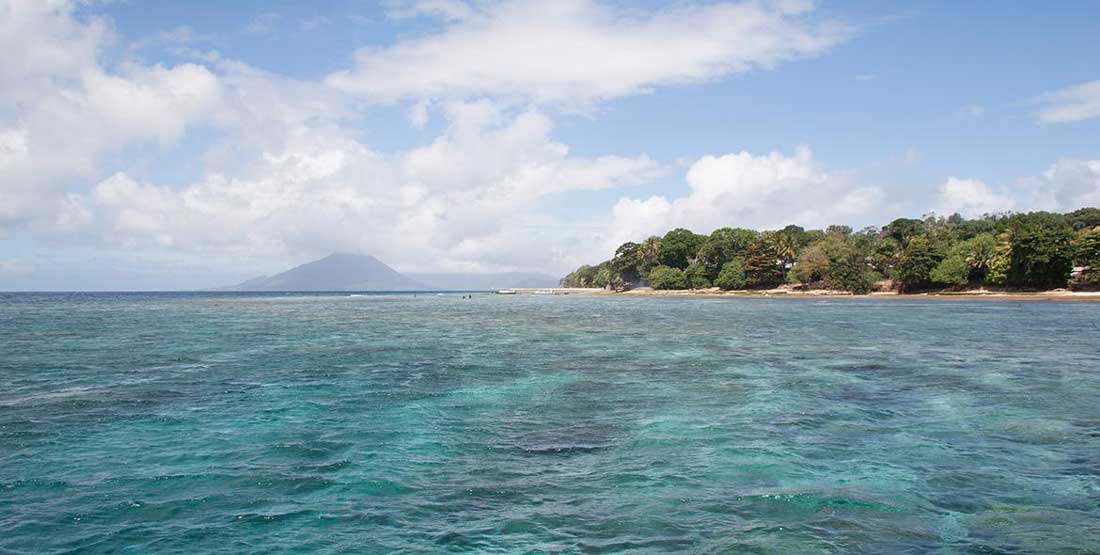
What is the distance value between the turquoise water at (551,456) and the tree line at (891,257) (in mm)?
75441

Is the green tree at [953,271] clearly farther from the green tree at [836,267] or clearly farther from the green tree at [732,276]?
the green tree at [732,276]

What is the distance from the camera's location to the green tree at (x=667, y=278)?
520 feet

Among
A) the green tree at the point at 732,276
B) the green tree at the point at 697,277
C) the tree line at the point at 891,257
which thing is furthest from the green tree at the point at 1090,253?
the green tree at the point at 697,277

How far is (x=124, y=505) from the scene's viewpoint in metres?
9.89

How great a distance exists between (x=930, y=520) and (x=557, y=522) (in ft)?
17.8

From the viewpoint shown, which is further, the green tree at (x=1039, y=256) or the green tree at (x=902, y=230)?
the green tree at (x=902, y=230)

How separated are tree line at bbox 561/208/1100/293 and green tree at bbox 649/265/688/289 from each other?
252 mm

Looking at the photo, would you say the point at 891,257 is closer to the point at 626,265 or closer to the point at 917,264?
the point at 917,264

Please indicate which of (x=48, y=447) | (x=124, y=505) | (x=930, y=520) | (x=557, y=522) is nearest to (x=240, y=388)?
(x=48, y=447)

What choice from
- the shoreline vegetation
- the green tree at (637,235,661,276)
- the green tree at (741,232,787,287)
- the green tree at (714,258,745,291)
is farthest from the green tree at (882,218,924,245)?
the green tree at (637,235,661,276)

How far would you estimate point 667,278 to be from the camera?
16000cm

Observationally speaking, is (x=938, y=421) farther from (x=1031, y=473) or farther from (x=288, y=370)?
(x=288, y=370)

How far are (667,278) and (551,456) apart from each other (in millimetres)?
150406

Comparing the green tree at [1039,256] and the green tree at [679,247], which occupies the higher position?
the green tree at [679,247]
